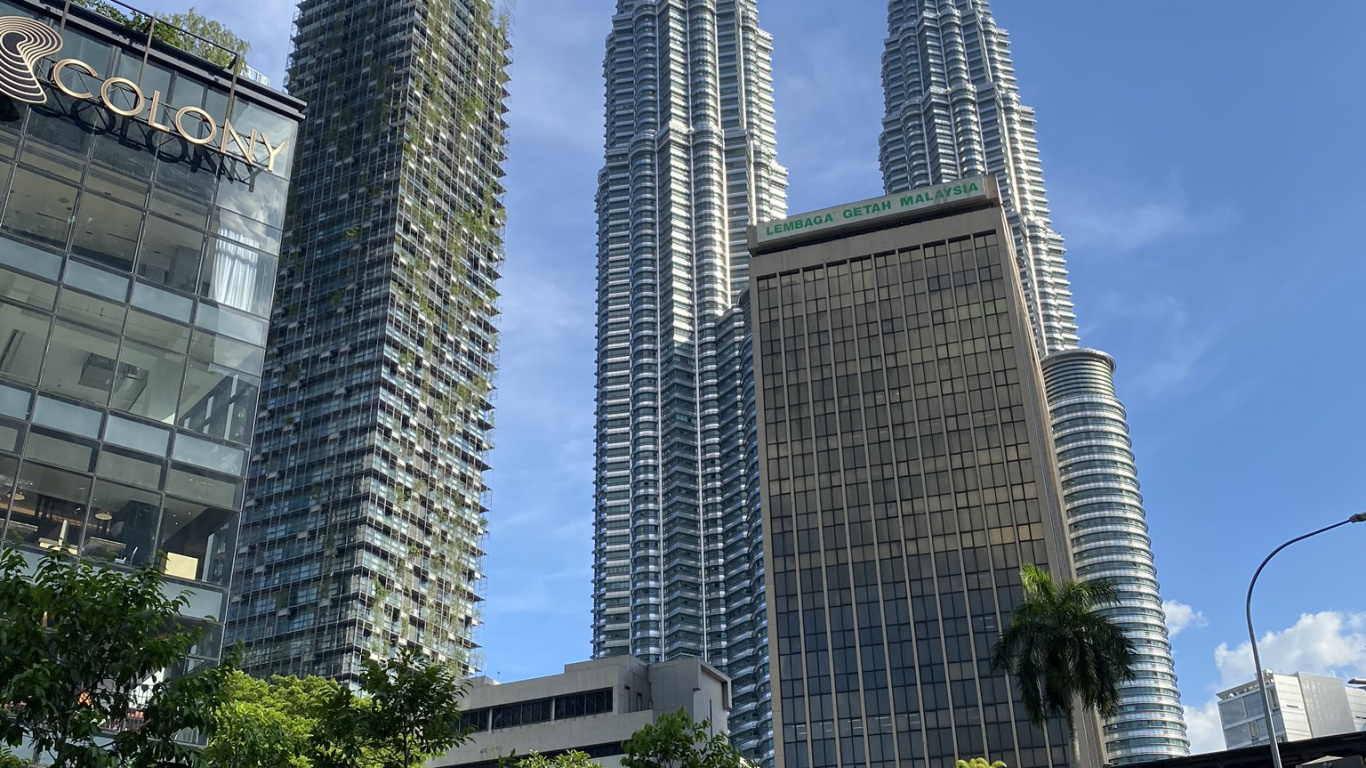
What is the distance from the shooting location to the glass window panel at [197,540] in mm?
38156

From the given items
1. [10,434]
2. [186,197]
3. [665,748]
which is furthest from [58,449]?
[665,748]

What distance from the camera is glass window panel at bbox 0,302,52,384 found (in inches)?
1460

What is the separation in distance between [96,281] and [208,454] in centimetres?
673

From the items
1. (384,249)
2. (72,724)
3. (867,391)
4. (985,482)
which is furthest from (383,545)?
(72,724)

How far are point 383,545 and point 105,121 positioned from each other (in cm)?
9430

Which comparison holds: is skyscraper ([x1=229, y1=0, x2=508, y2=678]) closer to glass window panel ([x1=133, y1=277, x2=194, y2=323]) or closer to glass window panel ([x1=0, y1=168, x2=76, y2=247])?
glass window panel ([x1=133, y1=277, x2=194, y2=323])

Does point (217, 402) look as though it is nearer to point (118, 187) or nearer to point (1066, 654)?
point (118, 187)

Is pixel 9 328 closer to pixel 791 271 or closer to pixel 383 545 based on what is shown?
pixel 383 545

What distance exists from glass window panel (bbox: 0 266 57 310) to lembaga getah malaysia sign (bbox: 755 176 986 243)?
375 ft

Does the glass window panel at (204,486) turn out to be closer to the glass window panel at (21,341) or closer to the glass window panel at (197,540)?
the glass window panel at (197,540)

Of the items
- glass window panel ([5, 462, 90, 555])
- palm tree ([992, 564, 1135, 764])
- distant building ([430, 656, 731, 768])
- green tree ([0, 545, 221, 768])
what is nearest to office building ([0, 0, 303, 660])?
glass window panel ([5, 462, 90, 555])

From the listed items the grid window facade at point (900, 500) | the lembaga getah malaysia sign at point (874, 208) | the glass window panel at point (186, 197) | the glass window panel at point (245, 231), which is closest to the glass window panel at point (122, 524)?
the glass window panel at point (186, 197)

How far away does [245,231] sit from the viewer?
4400 centimetres

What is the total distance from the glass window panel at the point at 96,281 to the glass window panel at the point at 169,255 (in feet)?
3.01
